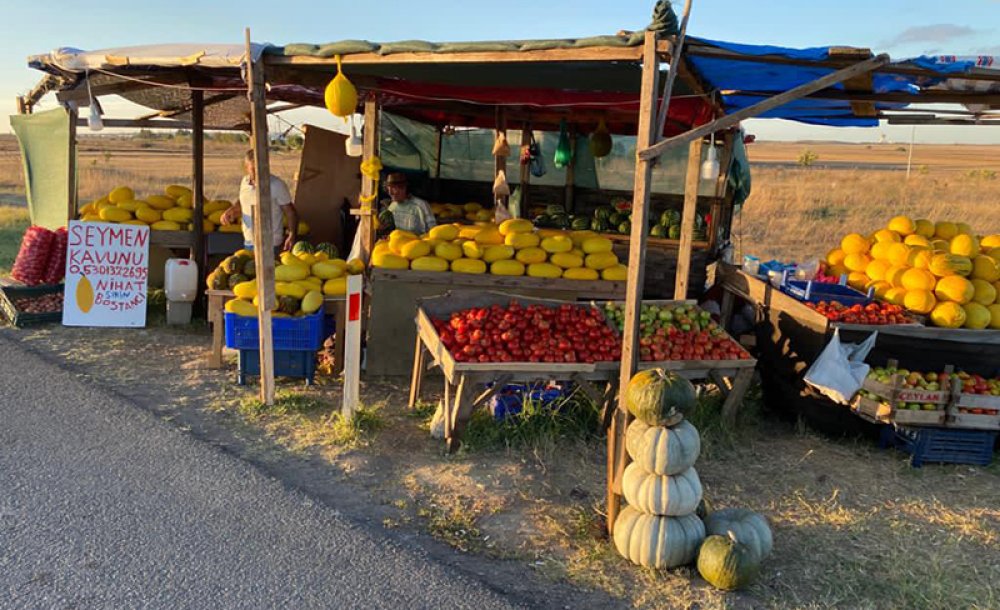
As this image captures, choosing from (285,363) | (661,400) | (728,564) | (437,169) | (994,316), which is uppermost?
(437,169)

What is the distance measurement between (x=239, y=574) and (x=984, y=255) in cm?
665

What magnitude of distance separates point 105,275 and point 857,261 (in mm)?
8266

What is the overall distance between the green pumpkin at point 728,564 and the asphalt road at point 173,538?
3.70 ft

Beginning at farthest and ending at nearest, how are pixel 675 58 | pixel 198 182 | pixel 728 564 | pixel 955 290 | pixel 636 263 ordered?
pixel 198 182, pixel 955 290, pixel 636 263, pixel 675 58, pixel 728 564

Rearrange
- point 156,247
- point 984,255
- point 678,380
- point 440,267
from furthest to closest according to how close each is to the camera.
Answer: point 156,247 < point 440,267 < point 984,255 < point 678,380

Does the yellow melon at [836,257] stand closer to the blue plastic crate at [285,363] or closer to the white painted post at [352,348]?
the white painted post at [352,348]

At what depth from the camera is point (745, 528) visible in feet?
13.0

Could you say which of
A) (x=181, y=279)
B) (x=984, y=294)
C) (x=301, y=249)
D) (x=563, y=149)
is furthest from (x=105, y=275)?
(x=984, y=294)

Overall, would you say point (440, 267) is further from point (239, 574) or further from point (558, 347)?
point (239, 574)

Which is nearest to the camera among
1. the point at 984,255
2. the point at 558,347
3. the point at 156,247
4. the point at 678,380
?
the point at 678,380

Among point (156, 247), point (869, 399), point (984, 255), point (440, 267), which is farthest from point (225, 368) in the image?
point (984, 255)

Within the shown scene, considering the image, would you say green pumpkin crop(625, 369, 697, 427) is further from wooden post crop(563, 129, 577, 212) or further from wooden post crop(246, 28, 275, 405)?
wooden post crop(563, 129, 577, 212)

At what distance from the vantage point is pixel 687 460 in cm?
393

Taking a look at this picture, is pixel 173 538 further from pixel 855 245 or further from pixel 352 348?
pixel 855 245
